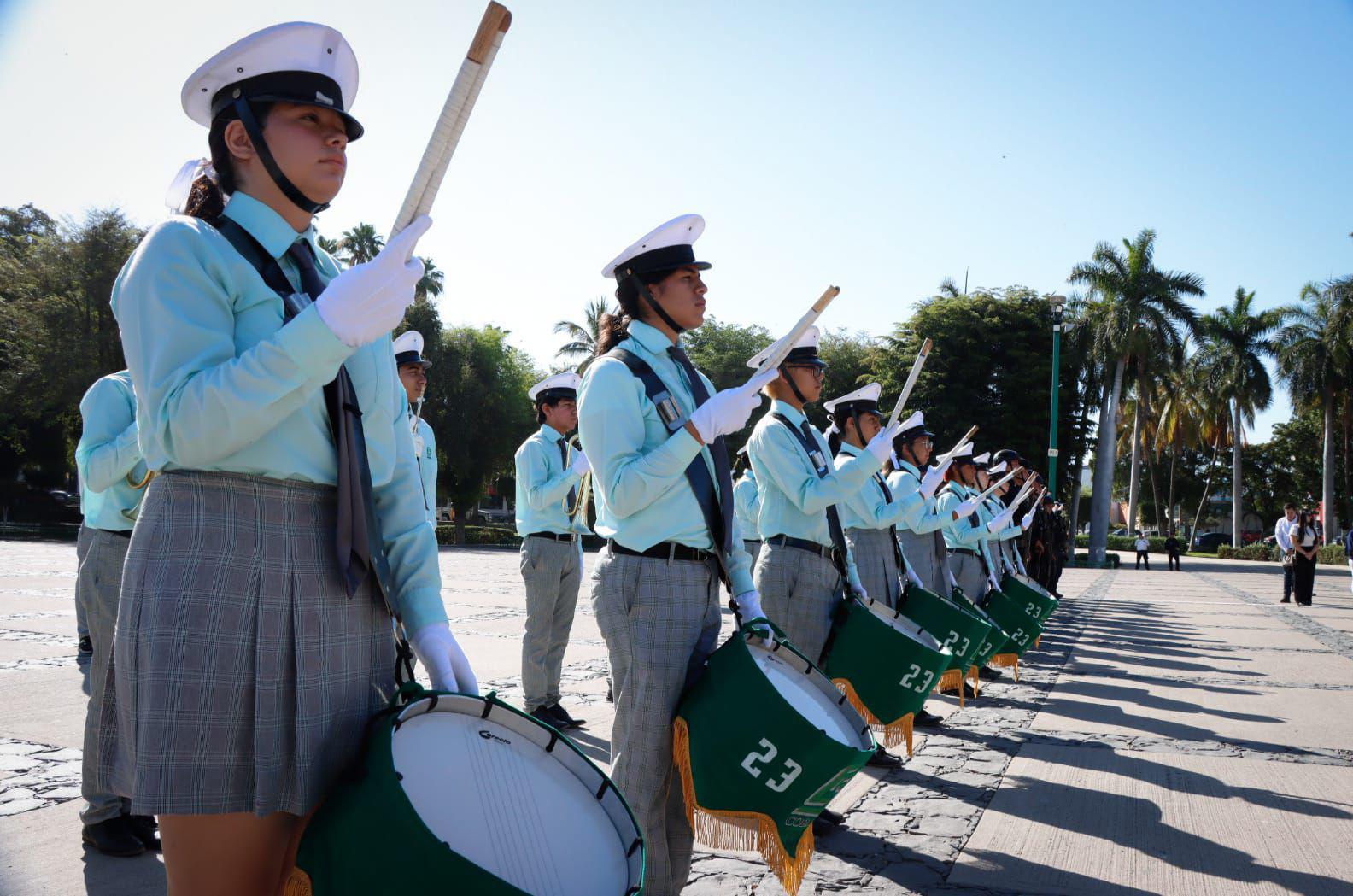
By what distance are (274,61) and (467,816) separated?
4.80 feet

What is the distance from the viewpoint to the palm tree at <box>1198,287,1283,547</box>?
1906 inches

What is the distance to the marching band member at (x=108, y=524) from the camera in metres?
3.94

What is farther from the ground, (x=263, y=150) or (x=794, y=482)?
(x=263, y=150)

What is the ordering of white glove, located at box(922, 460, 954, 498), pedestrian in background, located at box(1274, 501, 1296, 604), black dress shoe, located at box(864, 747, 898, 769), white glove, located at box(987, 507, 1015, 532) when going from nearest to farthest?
→ black dress shoe, located at box(864, 747, 898, 769)
white glove, located at box(922, 460, 954, 498)
white glove, located at box(987, 507, 1015, 532)
pedestrian in background, located at box(1274, 501, 1296, 604)

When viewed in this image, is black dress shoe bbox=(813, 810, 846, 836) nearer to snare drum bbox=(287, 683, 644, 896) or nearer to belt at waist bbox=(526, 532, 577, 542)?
snare drum bbox=(287, 683, 644, 896)

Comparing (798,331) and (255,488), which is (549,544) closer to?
(798,331)

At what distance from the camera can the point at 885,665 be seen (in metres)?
4.27

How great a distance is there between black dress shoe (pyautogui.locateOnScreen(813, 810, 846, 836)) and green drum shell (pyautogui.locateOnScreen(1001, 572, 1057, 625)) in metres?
4.55

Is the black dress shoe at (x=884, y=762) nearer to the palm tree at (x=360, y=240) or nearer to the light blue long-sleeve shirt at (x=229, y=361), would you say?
the light blue long-sleeve shirt at (x=229, y=361)

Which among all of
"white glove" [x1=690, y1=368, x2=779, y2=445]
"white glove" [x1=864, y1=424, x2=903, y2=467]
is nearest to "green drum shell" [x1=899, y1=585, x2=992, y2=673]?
"white glove" [x1=864, y1=424, x2=903, y2=467]

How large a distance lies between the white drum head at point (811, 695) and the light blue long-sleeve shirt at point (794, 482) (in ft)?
4.53

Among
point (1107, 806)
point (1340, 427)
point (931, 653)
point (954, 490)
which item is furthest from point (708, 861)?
point (1340, 427)

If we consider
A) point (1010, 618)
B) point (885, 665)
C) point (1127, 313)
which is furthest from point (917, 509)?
point (1127, 313)

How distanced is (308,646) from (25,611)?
10.9 m
